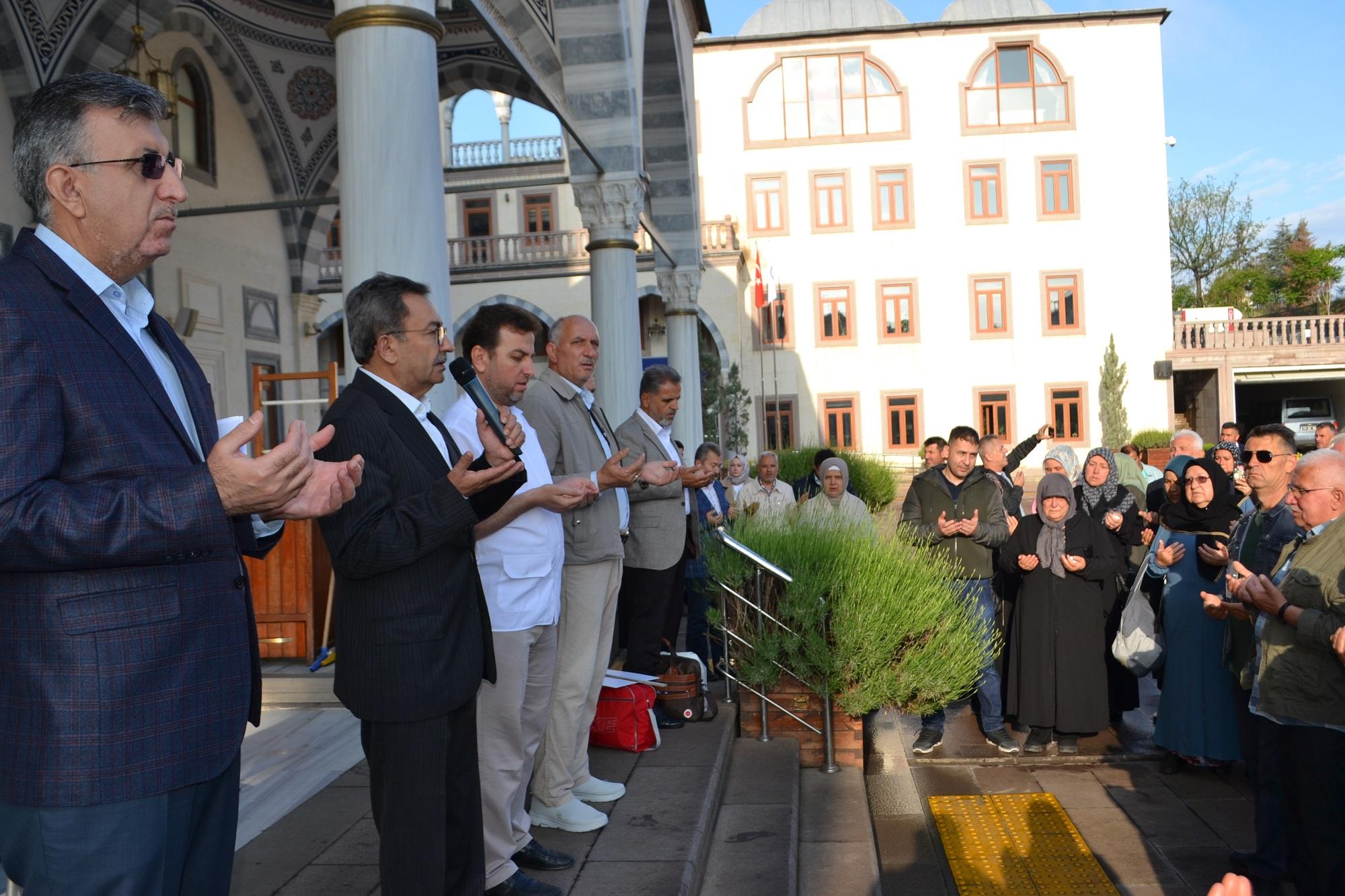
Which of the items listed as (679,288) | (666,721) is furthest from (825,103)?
(666,721)

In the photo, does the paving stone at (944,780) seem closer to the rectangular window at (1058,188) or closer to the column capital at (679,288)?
the column capital at (679,288)

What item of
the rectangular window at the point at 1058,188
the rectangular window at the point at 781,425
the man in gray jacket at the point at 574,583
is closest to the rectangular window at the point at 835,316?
the rectangular window at the point at 781,425

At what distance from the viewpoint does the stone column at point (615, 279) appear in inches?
381

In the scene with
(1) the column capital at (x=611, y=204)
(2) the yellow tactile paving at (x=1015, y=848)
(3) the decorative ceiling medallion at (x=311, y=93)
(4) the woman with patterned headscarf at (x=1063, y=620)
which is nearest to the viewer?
(2) the yellow tactile paving at (x=1015, y=848)

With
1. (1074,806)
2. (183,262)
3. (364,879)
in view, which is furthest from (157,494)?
(183,262)

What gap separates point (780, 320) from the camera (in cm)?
2967

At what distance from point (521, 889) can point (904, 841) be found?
231 centimetres

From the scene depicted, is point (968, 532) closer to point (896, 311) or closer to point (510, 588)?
point (510, 588)

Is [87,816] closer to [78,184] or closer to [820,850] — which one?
[78,184]

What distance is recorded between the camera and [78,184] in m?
1.70

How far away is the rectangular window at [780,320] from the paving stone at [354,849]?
26.2m

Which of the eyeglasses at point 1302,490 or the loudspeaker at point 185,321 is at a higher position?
the loudspeaker at point 185,321

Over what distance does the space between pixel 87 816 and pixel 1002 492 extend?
5897mm

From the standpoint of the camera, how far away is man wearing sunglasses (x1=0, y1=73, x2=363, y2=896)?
1576 mm
